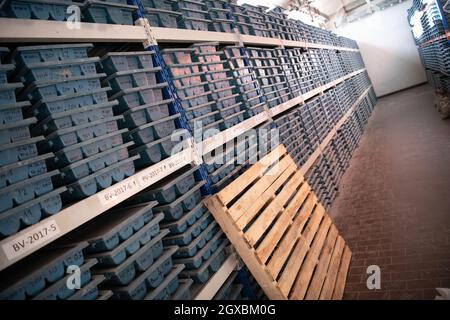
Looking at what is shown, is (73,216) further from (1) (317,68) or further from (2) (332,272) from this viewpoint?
(1) (317,68)

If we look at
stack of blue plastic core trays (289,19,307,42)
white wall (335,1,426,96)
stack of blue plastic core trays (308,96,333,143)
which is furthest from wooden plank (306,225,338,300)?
white wall (335,1,426,96)

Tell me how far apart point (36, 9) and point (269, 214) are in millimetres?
2115

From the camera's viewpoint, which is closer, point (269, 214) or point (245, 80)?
point (269, 214)

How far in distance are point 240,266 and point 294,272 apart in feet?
1.52

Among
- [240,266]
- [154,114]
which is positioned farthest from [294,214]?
[154,114]

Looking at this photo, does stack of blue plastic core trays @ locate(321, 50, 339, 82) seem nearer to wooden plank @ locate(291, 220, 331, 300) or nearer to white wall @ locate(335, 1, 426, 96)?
wooden plank @ locate(291, 220, 331, 300)

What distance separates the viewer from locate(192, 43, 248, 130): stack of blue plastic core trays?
274 centimetres

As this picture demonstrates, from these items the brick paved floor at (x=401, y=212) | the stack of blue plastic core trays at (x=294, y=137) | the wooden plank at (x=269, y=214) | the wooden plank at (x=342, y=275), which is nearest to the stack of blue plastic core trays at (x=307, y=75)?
the stack of blue plastic core trays at (x=294, y=137)

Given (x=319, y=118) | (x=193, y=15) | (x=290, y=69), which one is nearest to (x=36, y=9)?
(x=193, y=15)

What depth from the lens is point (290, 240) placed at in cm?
268

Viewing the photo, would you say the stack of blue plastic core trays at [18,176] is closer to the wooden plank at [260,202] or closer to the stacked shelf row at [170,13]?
the stacked shelf row at [170,13]

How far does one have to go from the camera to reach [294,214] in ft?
9.68
